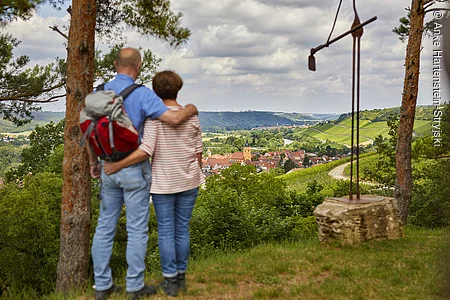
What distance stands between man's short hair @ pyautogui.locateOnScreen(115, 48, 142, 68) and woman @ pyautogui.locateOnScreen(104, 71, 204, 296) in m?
0.25

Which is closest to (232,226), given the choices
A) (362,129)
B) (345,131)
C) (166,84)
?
(166,84)

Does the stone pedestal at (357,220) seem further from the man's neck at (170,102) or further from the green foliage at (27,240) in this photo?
the green foliage at (27,240)

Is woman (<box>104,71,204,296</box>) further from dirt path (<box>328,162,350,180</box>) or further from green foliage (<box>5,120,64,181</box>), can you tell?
dirt path (<box>328,162,350,180</box>)

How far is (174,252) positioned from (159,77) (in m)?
1.63

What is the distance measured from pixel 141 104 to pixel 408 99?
27.9 feet

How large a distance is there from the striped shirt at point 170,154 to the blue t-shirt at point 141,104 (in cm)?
10

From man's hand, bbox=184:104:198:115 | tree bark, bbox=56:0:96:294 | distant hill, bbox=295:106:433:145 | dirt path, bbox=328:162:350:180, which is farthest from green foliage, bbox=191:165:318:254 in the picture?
distant hill, bbox=295:106:433:145

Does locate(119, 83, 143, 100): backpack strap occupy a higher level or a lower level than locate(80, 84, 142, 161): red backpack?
higher

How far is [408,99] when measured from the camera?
420 inches

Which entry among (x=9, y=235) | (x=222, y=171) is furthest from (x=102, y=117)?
(x=222, y=171)

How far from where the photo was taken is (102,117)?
3707 mm

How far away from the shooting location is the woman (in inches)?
158

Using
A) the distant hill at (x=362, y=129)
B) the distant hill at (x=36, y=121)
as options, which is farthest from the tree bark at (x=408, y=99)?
the distant hill at (x=362, y=129)

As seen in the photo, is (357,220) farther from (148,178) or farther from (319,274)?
(148,178)
